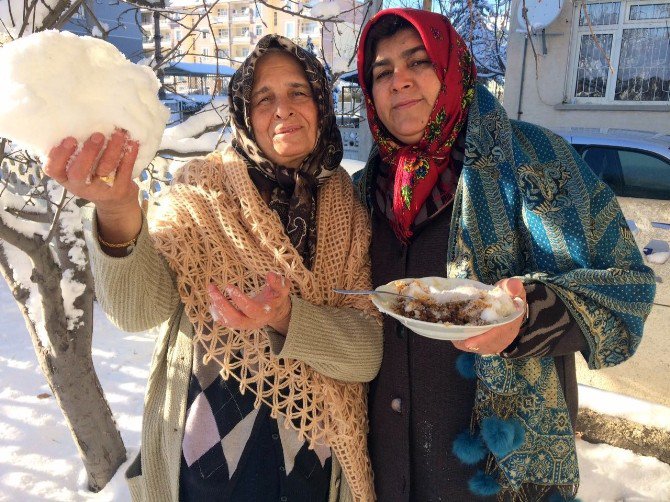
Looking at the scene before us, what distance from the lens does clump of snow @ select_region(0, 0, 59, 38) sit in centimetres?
181

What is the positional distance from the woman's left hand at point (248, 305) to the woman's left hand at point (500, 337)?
444mm

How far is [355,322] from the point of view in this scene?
1.49 m

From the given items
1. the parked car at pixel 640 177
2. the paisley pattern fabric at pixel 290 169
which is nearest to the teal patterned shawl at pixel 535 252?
the paisley pattern fabric at pixel 290 169

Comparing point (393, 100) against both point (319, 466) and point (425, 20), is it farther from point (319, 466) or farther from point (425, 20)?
point (319, 466)

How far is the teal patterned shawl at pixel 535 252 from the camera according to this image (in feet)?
4.34

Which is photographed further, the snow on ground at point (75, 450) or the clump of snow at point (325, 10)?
the clump of snow at point (325, 10)

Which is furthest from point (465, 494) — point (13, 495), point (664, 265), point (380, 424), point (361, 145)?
point (361, 145)

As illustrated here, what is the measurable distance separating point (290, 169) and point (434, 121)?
1.60 feet

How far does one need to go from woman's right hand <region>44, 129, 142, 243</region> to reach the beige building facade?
20.2ft

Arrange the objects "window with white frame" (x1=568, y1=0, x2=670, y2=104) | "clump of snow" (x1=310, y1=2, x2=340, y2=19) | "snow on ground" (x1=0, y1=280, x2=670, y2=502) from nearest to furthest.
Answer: "snow on ground" (x1=0, y1=280, x2=670, y2=502), "clump of snow" (x1=310, y1=2, x2=340, y2=19), "window with white frame" (x1=568, y1=0, x2=670, y2=104)

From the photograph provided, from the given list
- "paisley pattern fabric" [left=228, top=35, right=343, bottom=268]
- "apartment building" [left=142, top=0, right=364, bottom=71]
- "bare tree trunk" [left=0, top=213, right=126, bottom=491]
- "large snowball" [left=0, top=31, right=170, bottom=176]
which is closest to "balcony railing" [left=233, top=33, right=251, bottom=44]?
"apartment building" [left=142, top=0, right=364, bottom=71]

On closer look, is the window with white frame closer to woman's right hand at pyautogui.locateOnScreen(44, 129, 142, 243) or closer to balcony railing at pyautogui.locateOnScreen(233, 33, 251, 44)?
woman's right hand at pyautogui.locateOnScreen(44, 129, 142, 243)

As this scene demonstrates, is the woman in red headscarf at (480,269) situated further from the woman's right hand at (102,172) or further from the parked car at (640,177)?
the parked car at (640,177)

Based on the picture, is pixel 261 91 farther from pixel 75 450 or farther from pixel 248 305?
pixel 75 450
